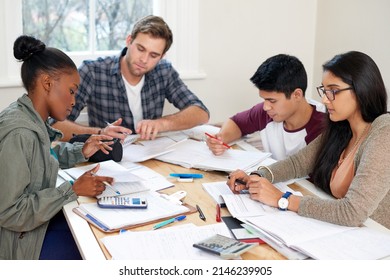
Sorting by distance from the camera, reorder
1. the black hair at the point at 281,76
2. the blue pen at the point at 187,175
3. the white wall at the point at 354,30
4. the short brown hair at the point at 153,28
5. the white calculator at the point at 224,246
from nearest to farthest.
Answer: the white calculator at the point at 224,246 → the blue pen at the point at 187,175 → the black hair at the point at 281,76 → the short brown hair at the point at 153,28 → the white wall at the point at 354,30

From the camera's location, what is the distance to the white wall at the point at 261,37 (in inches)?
121

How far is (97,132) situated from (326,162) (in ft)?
3.17

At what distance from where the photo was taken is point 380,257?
124 cm

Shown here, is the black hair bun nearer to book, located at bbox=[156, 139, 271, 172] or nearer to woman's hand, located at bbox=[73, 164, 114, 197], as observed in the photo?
woman's hand, located at bbox=[73, 164, 114, 197]

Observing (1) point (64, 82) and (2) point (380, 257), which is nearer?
(2) point (380, 257)

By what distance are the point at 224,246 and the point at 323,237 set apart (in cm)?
26

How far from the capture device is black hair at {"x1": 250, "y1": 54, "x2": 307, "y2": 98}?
83.0 inches

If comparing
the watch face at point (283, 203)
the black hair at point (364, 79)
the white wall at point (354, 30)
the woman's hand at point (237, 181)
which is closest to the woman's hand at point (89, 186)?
the woman's hand at point (237, 181)

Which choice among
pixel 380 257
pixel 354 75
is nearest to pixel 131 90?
pixel 354 75

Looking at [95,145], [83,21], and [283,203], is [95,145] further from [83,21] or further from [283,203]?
[83,21]

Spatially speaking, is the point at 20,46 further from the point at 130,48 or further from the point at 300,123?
the point at 300,123

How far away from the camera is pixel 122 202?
5.10 ft

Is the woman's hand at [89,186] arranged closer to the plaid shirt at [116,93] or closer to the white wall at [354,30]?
the plaid shirt at [116,93]

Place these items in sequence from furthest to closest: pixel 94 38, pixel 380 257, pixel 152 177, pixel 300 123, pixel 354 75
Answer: pixel 94 38 < pixel 300 123 < pixel 152 177 < pixel 354 75 < pixel 380 257
